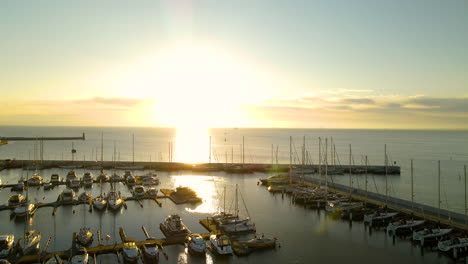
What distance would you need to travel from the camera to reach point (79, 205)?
128ft

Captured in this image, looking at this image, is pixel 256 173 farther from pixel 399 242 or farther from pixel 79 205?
pixel 399 242

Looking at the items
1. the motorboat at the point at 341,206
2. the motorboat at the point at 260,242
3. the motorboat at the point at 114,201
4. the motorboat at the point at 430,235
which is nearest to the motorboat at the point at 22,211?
the motorboat at the point at 114,201

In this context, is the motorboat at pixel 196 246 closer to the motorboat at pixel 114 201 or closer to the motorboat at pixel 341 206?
the motorboat at pixel 114 201

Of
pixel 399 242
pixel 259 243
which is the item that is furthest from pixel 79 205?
pixel 399 242

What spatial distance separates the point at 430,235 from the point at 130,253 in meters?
23.1

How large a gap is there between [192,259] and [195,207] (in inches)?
617

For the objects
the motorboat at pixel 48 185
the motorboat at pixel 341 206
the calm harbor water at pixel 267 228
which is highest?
the motorboat at pixel 48 185

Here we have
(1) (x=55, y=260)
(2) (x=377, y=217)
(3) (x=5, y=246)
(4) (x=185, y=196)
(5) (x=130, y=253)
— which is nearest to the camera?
(1) (x=55, y=260)

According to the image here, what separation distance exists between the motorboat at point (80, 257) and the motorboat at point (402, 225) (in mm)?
24741

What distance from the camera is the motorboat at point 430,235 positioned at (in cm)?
2712

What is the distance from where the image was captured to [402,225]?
3003cm

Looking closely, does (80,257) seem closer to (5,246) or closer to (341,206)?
(5,246)

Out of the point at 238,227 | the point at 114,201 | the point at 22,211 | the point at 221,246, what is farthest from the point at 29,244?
A: the point at 238,227

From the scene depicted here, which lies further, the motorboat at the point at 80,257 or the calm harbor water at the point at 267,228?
the calm harbor water at the point at 267,228
